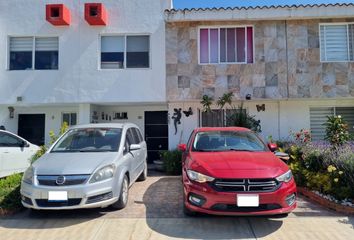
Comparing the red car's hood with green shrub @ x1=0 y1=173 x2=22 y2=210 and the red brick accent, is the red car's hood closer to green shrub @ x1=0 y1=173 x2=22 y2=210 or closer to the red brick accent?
the red brick accent

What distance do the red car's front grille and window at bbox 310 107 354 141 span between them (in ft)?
26.5

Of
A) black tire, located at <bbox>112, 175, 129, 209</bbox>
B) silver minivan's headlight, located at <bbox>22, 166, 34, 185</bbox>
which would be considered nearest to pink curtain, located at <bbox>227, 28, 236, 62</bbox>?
black tire, located at <bbox>112, 175, 129, 209</bbox>

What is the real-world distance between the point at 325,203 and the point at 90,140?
5163mm

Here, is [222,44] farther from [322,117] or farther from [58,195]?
[58,195]

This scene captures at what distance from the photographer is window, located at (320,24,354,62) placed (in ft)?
36.1

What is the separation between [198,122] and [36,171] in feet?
23.6

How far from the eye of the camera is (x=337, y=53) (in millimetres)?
11047

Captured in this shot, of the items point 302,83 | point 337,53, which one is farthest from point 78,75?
point 337,53

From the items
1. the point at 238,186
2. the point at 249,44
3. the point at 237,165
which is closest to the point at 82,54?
the point at 249,44

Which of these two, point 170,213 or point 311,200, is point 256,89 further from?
point 170,213

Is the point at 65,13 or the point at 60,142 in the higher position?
the point at 65,13

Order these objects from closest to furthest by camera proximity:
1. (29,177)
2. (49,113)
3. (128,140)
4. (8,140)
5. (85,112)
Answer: (29,177)
(128,140)
(8,140)
(85,112)
(49,113)

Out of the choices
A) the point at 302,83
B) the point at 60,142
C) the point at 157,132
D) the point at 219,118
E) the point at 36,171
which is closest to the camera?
the point at 36,171

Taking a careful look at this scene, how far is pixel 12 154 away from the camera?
8.20 m
